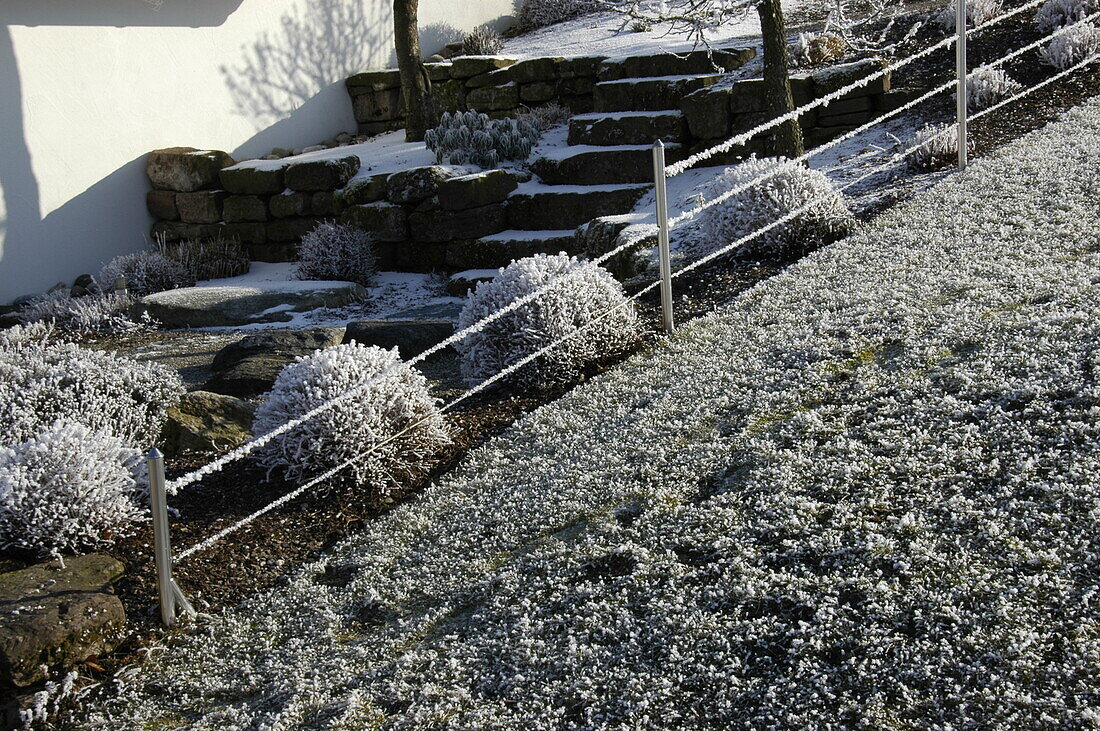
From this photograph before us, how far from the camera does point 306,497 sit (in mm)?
4234

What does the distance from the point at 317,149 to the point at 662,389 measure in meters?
9.64

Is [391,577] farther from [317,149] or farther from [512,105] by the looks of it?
[317,149]

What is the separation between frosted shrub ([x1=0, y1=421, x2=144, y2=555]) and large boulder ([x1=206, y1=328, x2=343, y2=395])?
8.05 feet

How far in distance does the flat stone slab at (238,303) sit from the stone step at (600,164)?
231cm

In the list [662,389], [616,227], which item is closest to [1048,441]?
[662,389]

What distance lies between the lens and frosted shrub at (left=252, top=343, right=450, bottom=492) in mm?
4242

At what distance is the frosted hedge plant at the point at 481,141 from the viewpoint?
10422mm

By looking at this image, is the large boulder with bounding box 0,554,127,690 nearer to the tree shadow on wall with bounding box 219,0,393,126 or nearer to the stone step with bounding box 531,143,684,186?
the stone step with bounding box 531,143,684,186

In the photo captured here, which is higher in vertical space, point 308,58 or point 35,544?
point 308,58

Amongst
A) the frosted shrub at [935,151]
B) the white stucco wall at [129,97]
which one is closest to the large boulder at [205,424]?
the frosted shrub at [935,151]

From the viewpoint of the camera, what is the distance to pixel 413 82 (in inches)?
477

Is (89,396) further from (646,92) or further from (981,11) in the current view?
(981,11)

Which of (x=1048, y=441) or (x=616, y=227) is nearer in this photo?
(x=1048, y=441)

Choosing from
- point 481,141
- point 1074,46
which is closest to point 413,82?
point 481,141
